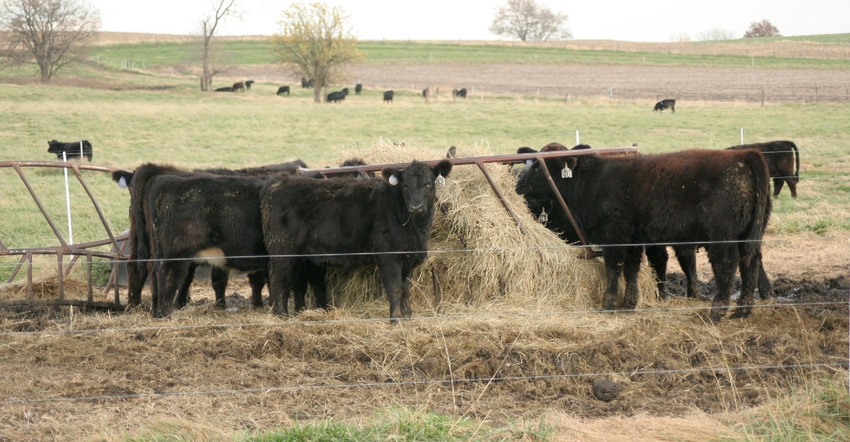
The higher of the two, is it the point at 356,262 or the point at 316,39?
the point at 316,39

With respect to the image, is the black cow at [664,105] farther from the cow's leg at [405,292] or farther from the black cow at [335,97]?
the cow's leg at [405,292]

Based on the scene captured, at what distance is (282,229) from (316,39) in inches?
2179

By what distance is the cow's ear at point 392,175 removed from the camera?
368 inches

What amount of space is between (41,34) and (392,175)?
60.5 meters

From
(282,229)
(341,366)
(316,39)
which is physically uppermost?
(316,39)

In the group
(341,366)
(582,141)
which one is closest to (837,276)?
(341,366)

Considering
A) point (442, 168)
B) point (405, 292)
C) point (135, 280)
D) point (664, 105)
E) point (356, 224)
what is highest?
point (664, 105)

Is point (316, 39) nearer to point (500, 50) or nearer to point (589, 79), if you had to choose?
point (589, 79)

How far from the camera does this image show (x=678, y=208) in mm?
9617

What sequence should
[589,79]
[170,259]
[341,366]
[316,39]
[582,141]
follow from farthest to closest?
1. [589,79]
2. [316,39]
3. [582,141]
4. [170,259]
5. [341,366]

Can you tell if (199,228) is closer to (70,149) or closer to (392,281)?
(392,281)

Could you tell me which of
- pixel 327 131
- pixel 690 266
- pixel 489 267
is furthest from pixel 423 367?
pixel 327 131

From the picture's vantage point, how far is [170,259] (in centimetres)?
974

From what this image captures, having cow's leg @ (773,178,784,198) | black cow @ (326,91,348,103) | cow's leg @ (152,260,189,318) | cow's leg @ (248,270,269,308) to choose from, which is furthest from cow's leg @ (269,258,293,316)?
black cow @ (326,91,348,103)
